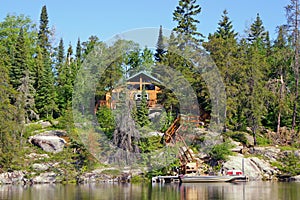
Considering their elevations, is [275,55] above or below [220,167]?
above

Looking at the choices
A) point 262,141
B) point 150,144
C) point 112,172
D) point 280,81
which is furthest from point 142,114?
point 280,81

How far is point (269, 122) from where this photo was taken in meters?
45.9

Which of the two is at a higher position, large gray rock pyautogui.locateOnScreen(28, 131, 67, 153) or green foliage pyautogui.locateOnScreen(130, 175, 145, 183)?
large gray rock pyautogui.locateOnScreen(28, 131, 67, 153)

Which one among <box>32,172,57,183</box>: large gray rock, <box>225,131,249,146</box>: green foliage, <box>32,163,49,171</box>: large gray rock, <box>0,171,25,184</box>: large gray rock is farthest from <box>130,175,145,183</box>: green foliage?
<box>225,131,249,146</box>: green foliage

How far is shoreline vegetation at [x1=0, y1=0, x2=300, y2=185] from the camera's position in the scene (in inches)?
1518

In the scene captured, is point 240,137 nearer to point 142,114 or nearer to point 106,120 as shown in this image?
point 142,114

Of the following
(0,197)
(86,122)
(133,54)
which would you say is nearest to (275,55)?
(133,54)

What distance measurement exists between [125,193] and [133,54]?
71.4 ft

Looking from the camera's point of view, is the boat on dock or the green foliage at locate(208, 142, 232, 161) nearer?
the boat on dock

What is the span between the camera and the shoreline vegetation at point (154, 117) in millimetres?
38562

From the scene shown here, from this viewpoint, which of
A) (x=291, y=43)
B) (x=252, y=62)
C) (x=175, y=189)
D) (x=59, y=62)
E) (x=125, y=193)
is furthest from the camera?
(x=59, y=62)

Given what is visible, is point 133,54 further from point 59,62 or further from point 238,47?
point 59,62

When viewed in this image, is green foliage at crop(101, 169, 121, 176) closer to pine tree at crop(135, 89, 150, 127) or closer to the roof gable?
pine tree at crop(135, 89, 150, 127)

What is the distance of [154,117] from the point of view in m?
43.4
